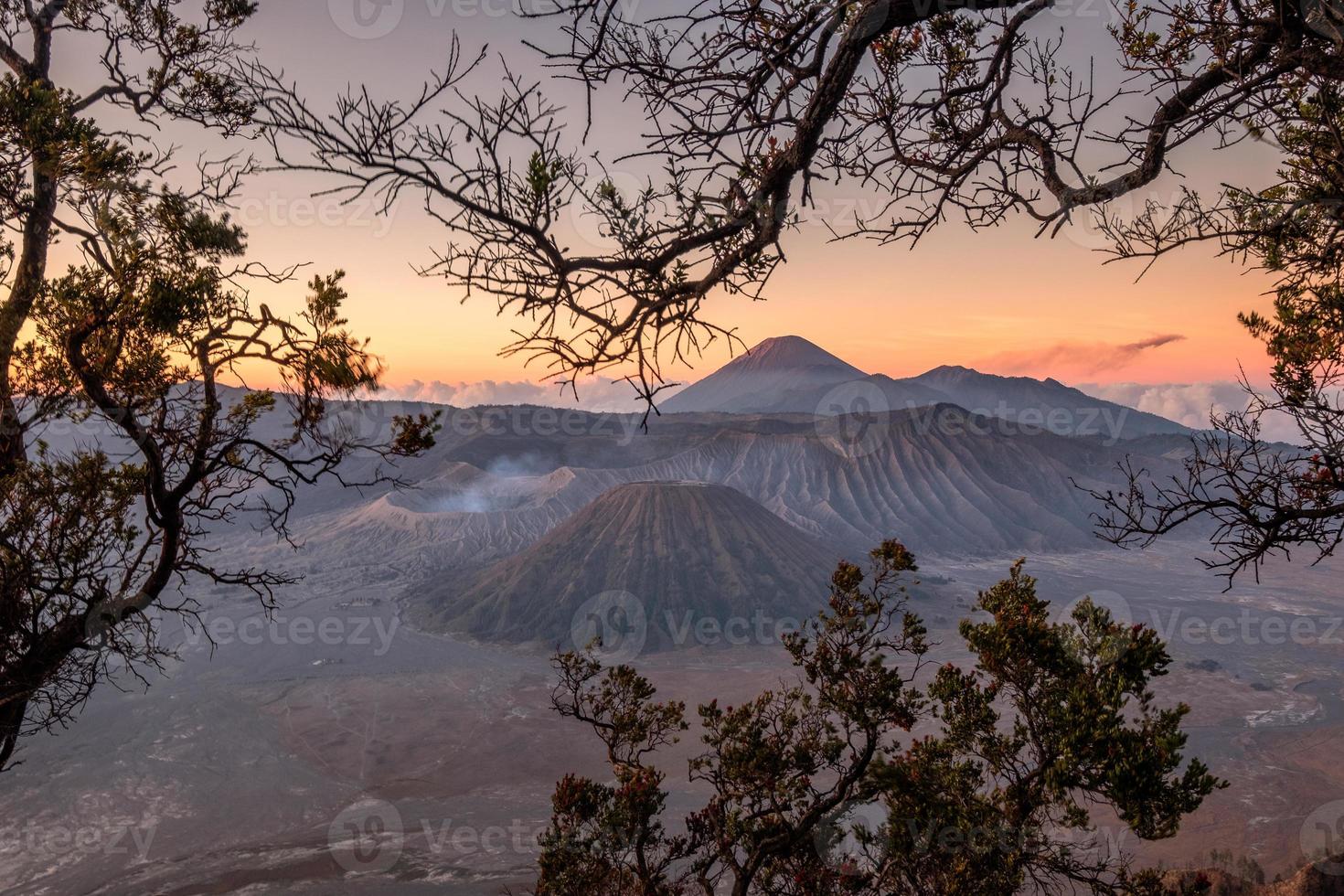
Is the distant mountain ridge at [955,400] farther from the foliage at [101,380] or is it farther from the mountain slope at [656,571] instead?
the foliage at [101,380]

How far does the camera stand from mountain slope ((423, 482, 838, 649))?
4728cm

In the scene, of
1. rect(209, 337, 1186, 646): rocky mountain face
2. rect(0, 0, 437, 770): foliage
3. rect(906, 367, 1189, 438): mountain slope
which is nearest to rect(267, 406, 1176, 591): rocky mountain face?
rect(209, 337, 1186, 646): rocky mountain face

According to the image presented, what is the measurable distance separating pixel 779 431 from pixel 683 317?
87.3 metres

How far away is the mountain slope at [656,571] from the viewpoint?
47.3 m

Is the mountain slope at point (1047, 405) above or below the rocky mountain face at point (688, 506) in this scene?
above

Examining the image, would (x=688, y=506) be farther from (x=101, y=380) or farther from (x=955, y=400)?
(x=955, y=400)

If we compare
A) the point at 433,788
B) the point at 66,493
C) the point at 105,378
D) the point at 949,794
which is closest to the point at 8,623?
the point at 66,493

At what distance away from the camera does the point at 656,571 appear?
51.1 metres

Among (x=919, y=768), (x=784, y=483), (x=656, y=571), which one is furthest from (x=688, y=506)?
(x=919, y=768)

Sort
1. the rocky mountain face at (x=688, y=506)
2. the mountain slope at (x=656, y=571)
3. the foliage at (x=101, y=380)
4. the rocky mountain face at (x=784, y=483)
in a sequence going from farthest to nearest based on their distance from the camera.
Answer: the rocky mountain face at (x=784, y=483) → the rocky mountain face at (x=688, y=506) → the mountain slope at (x=656, y=571) → the foliage at (x=101, y=380)

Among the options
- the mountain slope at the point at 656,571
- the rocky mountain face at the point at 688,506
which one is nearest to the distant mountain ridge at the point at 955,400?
the rocky mountain face at the point at 688,506

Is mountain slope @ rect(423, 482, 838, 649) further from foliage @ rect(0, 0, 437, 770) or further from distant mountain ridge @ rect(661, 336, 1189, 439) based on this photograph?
distant mountain ridge @ rect(661, 336, 1189, 439)

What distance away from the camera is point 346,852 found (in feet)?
70.2

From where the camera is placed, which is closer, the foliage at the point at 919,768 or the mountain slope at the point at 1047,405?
the foliage at the point at 919,768
